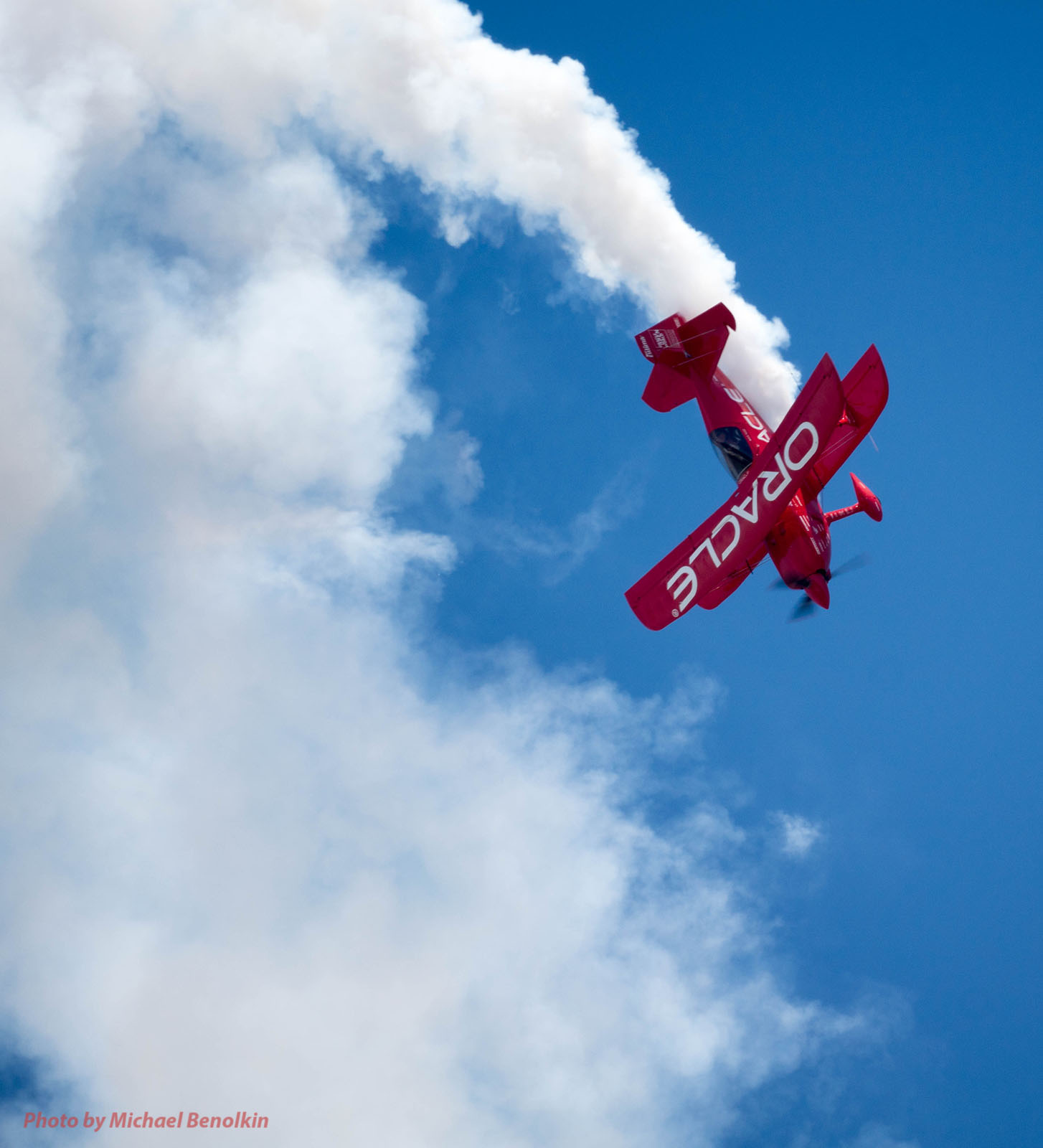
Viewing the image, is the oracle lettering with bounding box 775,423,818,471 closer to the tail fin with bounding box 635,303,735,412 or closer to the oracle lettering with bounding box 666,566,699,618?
the oracle lettering with bounding box 666,566,699,618

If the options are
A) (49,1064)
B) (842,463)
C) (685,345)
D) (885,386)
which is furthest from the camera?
(49,1064)

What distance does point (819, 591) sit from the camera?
2422 cm

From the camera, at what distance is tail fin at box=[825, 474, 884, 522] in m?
25.0

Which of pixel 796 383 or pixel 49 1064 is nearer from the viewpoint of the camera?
pixel 796 383

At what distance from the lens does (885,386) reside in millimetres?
21188

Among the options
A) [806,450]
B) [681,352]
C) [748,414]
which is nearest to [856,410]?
[806,450]

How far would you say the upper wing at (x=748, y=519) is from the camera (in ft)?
70.0

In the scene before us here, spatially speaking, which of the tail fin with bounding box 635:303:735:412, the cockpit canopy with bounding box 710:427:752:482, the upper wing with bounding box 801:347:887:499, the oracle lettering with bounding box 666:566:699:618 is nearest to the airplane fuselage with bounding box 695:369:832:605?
the cockpit canopy with bounding box 710:427:752:482

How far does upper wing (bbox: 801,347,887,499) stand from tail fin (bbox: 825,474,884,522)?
2.35m

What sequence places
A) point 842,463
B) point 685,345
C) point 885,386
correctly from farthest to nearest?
point 685,345, point 842,463, point 885,386

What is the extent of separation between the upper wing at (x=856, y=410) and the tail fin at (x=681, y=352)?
5434 millimetres

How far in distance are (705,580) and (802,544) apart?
2.73 meters

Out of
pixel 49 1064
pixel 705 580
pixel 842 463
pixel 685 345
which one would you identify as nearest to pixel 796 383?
pixel 685 345

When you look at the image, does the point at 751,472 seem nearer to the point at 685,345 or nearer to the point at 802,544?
the point at 802,544
